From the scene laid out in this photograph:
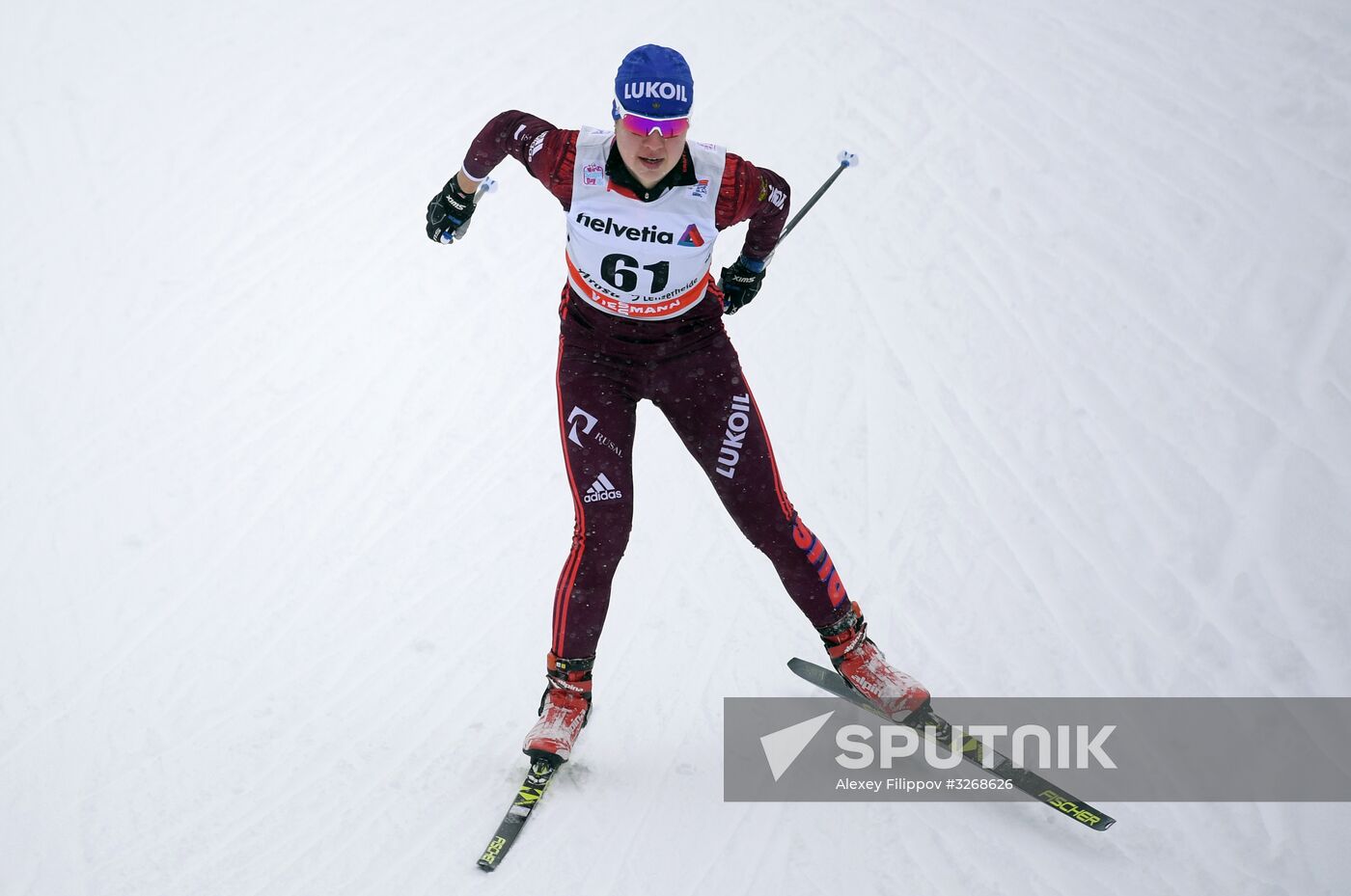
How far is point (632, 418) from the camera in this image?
11.5 ft

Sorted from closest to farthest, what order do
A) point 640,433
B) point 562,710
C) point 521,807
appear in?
1. point 521,807
2. point 562,710
3. point 640,433

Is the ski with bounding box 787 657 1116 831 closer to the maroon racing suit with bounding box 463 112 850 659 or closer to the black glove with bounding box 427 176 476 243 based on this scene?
the maroon racing suit with bounding box 463 112 850 659

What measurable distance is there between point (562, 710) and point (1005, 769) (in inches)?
59.9

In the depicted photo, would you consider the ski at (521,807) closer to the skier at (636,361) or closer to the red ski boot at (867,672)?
the skier at (636,361)

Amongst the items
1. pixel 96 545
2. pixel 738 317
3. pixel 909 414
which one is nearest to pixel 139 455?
pixel 96 545

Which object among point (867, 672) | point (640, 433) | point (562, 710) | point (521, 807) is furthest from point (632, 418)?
point (640, 433)

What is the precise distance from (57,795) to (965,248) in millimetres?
5688

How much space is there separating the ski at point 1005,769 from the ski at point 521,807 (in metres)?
1.15

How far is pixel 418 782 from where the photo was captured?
3.68 meters

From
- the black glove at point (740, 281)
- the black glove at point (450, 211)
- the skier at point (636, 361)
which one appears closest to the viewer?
the skier at point (636, 361)

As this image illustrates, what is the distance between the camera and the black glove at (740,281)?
3.87 metres
